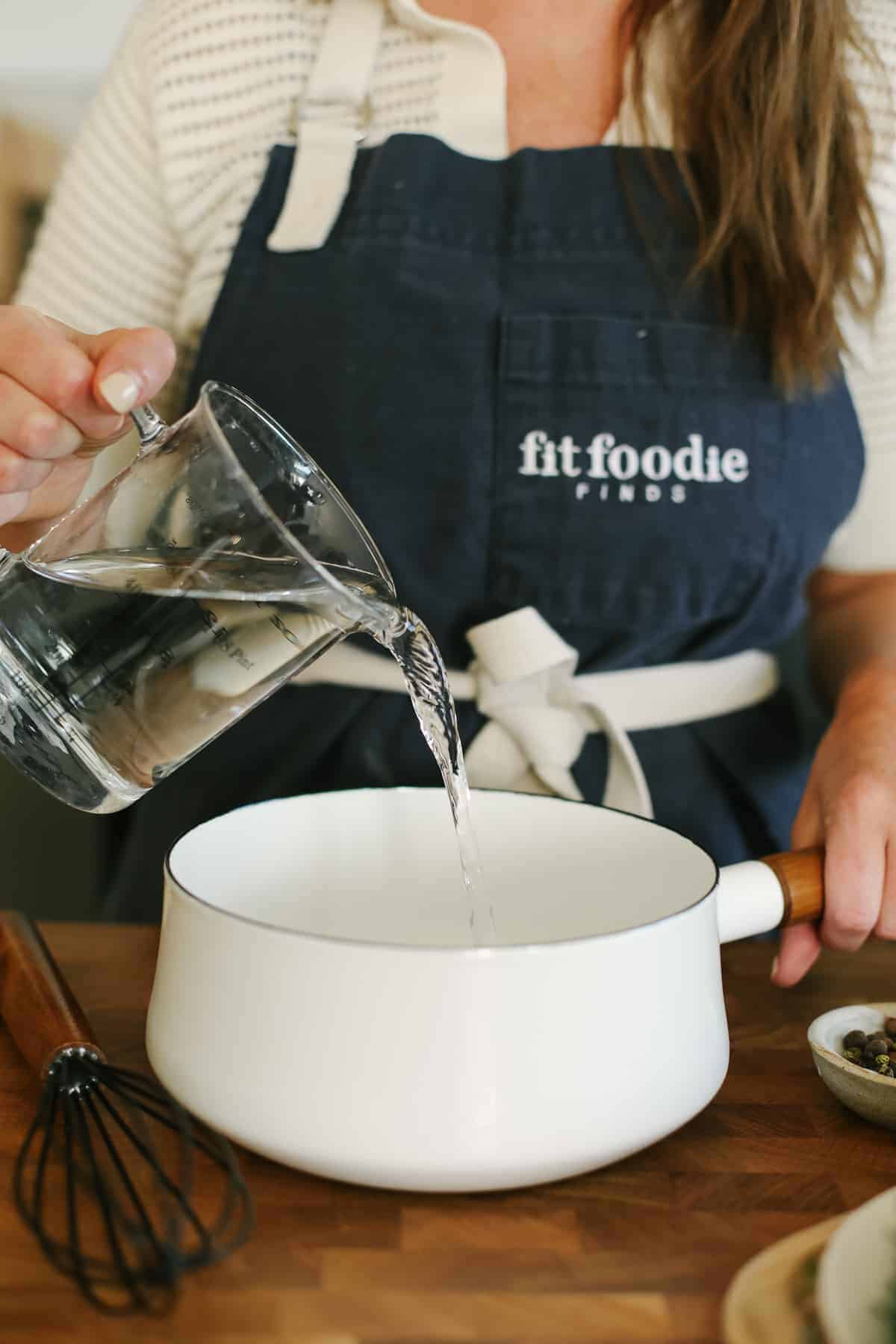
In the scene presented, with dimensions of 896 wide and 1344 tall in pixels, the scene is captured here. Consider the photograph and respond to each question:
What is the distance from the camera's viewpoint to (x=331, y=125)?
0.72 m

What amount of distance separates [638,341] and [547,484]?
0.10m

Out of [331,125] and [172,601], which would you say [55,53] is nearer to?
[331,125]

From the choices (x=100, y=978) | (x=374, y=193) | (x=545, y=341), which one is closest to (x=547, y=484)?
(x=545, y=341)

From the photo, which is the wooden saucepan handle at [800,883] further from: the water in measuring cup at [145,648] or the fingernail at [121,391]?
the fingernail at [121,391]

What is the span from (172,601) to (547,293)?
35 centimetres

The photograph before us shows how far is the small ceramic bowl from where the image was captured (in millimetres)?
440

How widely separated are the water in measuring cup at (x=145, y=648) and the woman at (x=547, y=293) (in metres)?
0.23

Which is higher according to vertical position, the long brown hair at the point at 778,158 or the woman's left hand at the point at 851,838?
the long brown hair at the point at 778,158

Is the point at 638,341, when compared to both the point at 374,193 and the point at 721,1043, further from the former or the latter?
the point at 721,1043

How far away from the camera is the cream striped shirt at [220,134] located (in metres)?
0.72

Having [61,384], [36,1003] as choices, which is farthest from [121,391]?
[36,1003]

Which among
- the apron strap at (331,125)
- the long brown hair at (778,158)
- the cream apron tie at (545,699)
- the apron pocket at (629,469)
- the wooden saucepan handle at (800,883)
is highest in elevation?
the apron strap at (331,125)

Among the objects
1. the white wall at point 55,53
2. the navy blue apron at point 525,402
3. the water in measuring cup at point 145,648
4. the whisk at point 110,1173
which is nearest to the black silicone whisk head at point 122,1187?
the whisk at point 110,1173

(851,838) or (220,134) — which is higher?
(220,134)
